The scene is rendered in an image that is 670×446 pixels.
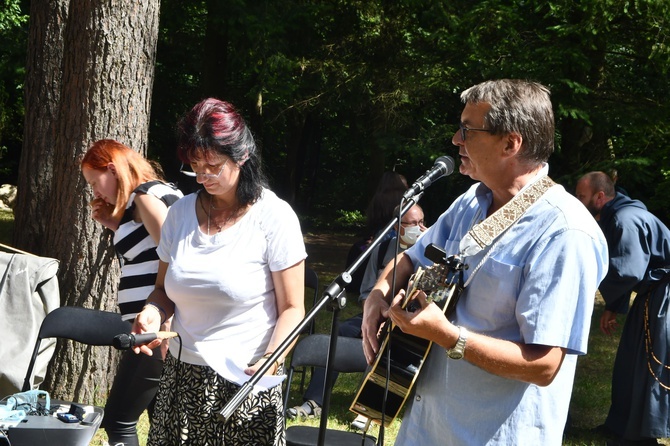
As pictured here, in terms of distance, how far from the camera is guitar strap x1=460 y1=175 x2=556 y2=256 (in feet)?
7.20

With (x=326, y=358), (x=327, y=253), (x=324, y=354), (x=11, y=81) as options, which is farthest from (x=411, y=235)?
(x=11, y=81)

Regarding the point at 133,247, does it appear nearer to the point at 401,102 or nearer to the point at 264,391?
the point at 264,391

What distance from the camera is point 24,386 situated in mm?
4477

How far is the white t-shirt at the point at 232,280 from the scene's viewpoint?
2.98m

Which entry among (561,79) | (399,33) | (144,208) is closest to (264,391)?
(144,208)

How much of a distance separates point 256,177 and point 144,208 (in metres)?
0.95

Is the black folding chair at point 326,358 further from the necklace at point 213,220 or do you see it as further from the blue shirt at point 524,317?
the blue shirt at point 524,317

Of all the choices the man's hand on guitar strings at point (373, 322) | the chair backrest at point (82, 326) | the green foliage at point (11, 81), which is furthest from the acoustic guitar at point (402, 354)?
the green foliage at point (11, 81)

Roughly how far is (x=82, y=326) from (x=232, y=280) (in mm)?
1967

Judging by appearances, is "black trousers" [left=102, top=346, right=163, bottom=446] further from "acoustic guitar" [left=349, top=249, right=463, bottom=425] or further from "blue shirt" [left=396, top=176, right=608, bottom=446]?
"blue shirt" [left=396, top=176, right=608, bottom=446]

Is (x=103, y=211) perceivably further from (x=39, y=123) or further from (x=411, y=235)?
(x=411, y=235)

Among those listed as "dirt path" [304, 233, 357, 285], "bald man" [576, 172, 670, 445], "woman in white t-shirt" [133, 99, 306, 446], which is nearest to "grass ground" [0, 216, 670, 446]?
"bald man" [576, 172, 670, 445]

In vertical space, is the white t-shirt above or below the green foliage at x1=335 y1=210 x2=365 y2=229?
above

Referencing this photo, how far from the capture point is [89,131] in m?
5.30
